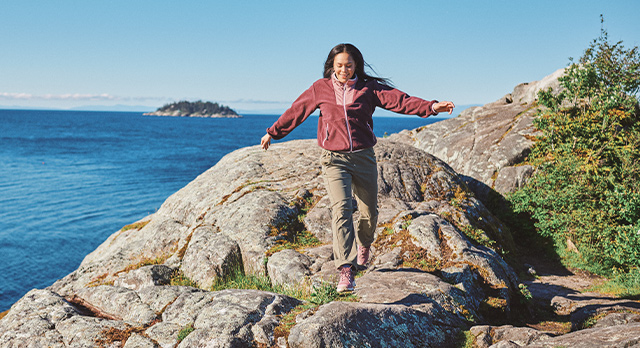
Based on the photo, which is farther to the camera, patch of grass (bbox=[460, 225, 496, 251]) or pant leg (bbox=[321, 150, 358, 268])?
patch of grass (bbox=[460, 225, 496, 251])

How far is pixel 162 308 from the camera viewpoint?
6.24 metres

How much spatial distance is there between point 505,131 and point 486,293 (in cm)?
1129

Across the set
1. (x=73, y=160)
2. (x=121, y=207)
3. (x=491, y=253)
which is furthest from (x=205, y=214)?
(x=73, y=160)

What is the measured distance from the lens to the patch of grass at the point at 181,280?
8555 millimetres

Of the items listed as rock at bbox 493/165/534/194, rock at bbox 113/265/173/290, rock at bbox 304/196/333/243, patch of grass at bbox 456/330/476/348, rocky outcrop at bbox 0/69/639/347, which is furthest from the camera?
rock at bbox 493/165/534/194

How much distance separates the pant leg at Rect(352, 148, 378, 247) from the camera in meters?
6.20

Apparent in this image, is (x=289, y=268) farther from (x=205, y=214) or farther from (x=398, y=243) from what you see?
(x=205, y=214)

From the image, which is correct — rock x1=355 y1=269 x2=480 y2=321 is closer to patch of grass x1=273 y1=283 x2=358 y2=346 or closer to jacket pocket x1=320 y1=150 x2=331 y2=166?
patch of grass x1=273 y1=283 x2=358 y2=346

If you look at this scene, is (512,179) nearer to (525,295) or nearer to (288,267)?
(525,295)

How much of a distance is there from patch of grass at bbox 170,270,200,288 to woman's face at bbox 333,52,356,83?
5231 mm

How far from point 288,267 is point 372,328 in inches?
123

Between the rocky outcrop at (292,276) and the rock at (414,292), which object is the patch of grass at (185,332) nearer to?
the rocky outcrop at (292,276)

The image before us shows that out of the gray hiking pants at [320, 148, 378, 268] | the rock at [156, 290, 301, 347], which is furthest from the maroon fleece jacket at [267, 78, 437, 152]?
the rock at [156, 290, 301, 347]

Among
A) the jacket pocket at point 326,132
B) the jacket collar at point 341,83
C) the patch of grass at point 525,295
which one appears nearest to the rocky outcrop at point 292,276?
the patch of grass at point 525,295
